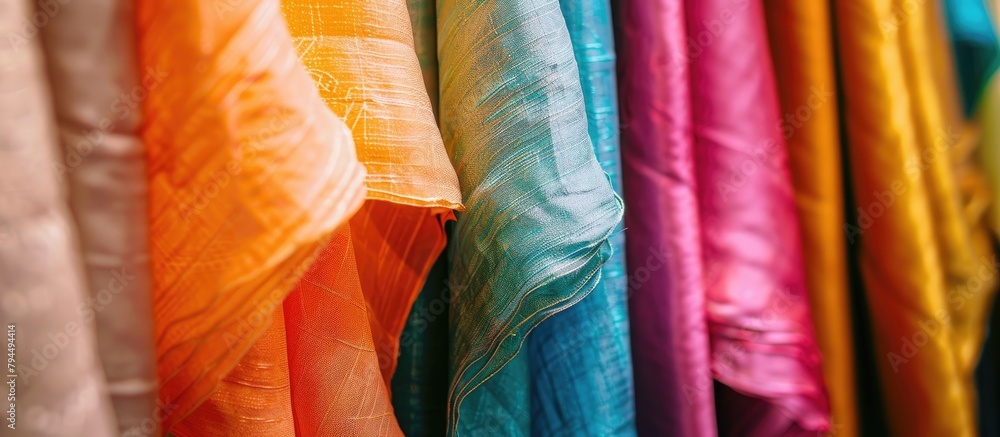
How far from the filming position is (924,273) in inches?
19.3

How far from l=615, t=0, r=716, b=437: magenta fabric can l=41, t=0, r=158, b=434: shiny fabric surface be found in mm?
316

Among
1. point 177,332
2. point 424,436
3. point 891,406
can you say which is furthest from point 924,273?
point 177,332

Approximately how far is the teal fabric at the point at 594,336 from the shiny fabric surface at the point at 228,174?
0.20 m

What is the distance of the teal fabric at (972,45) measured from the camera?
488 mm

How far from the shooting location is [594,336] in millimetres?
448

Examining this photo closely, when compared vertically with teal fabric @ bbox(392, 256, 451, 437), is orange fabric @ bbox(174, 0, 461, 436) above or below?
above

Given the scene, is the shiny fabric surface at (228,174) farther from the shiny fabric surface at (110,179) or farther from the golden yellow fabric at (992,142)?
Answer: the golden yellow fabric at (992,142)

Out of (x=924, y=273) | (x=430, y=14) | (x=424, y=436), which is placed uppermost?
(x=430, y=14)

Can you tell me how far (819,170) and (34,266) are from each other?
1.63ft

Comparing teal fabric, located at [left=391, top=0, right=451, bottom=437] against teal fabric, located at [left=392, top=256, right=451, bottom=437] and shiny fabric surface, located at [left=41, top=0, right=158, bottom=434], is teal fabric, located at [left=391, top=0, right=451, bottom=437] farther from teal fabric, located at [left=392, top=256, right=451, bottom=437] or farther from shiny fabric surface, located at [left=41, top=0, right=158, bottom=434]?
shiny fabric surface, located at [left=41, top=0, right=158, bottom=434]

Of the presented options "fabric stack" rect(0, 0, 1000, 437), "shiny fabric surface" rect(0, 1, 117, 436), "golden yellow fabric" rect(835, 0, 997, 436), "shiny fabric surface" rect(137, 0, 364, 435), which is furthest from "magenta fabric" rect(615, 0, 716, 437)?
"shiny fabric surface" rect(0, 1, 117, 436)

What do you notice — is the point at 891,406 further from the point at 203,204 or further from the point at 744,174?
the point at 203,204

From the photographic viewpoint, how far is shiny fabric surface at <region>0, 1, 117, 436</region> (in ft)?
0.87

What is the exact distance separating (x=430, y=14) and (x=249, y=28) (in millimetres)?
212
